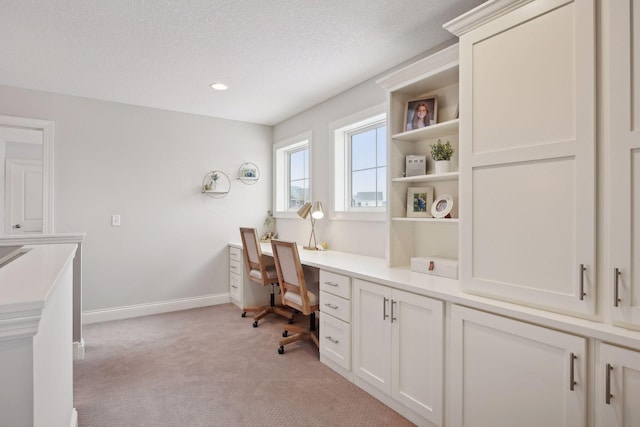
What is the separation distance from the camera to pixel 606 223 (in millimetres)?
1286

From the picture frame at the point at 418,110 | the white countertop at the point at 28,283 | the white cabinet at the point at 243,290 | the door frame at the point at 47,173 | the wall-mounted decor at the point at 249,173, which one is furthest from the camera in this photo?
the wall-mounted decor at the point at 249,173

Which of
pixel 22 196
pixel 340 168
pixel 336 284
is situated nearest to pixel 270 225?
pixel 340 168

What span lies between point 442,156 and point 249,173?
2.93m

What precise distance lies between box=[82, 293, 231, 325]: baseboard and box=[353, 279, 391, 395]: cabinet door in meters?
2.59

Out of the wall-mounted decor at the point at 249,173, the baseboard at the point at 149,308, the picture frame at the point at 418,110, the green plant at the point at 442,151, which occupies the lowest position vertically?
the baseboard at the point at 149,308

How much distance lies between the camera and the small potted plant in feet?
7.42

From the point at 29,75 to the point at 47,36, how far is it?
0.97m

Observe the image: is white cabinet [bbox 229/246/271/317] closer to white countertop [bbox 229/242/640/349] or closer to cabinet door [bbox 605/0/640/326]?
white countertop [bbox 229/242/640/349]

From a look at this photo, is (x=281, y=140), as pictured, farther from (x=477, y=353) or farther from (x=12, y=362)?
(x=12, y=362)

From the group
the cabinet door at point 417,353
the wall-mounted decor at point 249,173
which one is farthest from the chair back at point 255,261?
the cabinet door at point 417,353

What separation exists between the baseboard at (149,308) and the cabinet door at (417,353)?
295 cm

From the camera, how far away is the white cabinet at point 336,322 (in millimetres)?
2416

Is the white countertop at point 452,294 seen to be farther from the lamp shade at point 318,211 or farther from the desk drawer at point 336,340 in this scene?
the lamp shade at point 318,211

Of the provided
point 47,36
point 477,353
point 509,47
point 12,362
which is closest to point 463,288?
point 477,353
